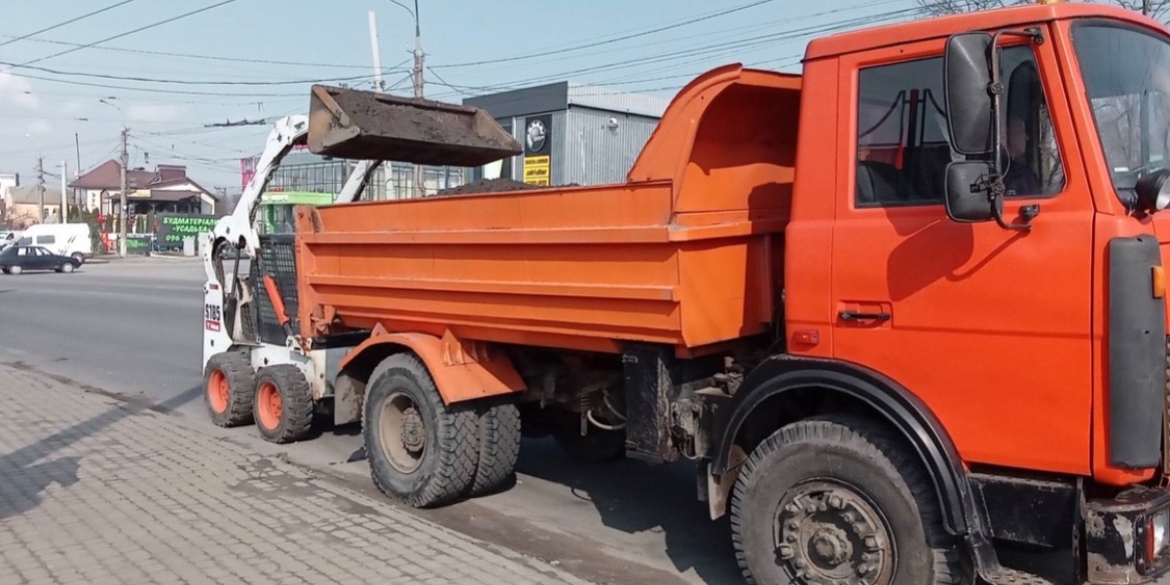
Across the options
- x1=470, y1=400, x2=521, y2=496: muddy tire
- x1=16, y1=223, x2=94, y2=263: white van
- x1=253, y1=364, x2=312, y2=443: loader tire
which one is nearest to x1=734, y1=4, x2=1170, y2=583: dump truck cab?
x1=470, y1=400, x2=521, y2=496: muddy tire

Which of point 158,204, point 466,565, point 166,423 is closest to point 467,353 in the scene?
point 466,565

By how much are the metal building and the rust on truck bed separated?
21697mm

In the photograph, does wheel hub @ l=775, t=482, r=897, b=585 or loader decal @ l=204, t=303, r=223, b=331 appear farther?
loader decal @ l=204, t=303, r=223, b=331

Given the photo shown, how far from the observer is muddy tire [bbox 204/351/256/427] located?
8641 millimetres

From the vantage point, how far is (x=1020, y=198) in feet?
12.3

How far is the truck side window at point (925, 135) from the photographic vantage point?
3.74m

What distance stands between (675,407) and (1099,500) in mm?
1895

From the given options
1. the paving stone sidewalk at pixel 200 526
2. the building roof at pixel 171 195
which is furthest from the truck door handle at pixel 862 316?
the building roof at pixel 171 195

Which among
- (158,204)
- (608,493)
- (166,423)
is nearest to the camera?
(608,493)

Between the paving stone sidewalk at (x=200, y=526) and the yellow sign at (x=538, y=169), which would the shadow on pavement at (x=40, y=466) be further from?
the yellow sign at (x=538, y=169)

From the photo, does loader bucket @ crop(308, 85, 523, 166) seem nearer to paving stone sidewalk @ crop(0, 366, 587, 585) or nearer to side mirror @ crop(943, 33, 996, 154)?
paving stone sidewalk @ crop(0, 366, 587, 585)

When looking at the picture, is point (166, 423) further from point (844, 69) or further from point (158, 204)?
point (158, 204)

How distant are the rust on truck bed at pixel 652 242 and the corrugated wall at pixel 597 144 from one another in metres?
22.3

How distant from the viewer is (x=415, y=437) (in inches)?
254
